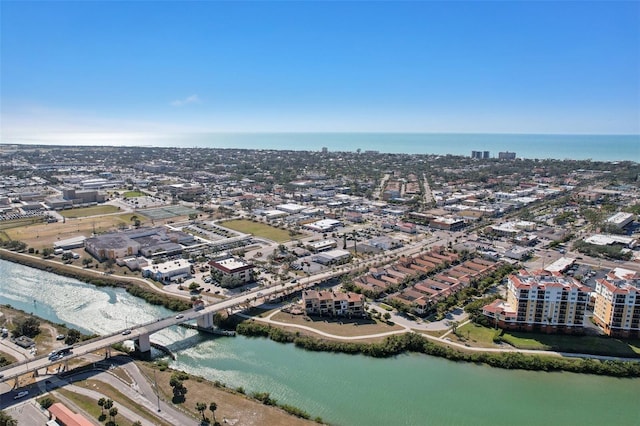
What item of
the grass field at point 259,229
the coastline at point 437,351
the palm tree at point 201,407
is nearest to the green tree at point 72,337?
the coastline at point 437,351

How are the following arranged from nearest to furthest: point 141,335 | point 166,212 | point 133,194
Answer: point 141,335
point 166,212
point 133,194

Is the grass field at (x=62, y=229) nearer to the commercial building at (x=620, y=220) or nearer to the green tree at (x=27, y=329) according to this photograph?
the green tree at (x=27, y=329)

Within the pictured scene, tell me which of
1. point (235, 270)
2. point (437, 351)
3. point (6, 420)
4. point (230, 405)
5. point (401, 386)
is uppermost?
point (235, 270)

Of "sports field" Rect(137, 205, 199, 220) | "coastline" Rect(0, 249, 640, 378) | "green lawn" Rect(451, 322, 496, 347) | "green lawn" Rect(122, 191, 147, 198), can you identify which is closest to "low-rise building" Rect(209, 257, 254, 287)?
"coastline" Rect(0, 249, 640, 378)

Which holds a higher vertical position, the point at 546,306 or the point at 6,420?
the point at 546,306

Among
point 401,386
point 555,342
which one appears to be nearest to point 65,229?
point 401,386

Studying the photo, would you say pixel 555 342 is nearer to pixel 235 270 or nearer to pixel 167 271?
pixel 235 270

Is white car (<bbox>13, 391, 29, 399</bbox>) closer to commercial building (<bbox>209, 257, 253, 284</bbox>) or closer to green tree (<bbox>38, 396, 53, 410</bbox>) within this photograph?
green tree (<bbox>38, 396, 53, 410</bbox>)
